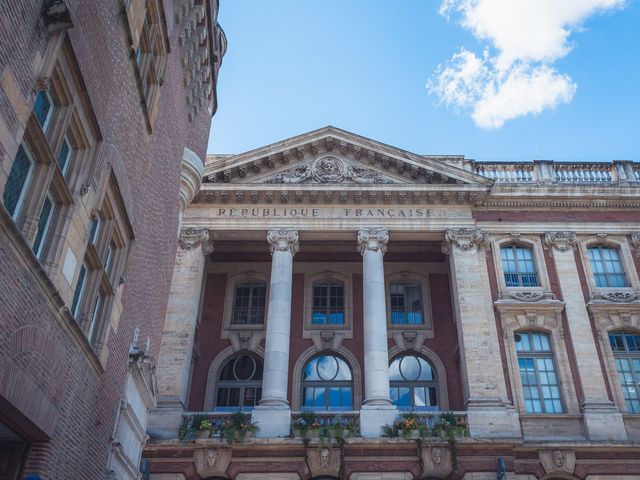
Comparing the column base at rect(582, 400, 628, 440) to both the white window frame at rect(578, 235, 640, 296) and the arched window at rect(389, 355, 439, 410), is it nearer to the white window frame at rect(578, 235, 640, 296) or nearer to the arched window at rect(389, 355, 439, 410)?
the white window frame at rect(578, 235, 640, 296)

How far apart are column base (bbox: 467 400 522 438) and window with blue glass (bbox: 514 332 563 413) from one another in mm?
1516

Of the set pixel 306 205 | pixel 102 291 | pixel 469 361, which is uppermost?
pixel 306 205

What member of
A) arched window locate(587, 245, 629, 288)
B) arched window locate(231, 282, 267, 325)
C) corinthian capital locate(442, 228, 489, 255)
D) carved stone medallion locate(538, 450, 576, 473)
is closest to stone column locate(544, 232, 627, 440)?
arched window locate(587, 245, 629, 288)

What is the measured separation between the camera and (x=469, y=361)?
24281 millimetres

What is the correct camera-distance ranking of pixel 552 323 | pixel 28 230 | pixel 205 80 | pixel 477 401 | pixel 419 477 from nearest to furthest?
pixel 28 230 → pixel 205 80 → pixel 419 477 → pixel 477 401 → pixel 552 323

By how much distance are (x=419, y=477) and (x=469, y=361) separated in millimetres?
4882

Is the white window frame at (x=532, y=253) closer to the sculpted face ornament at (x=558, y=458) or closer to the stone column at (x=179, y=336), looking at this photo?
the sculpted face ornament at (x=558, y=458)

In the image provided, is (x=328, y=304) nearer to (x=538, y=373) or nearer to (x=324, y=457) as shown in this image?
(x=324, y=457)

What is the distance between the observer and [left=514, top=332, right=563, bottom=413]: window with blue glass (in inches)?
963

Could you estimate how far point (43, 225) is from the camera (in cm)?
764

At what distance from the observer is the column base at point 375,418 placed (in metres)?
22.5

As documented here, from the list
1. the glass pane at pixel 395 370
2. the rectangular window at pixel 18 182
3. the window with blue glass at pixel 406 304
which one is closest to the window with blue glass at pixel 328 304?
the window with blue glass at pixel 406 304

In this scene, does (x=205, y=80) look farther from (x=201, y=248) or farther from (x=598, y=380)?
(x=598, y=380)

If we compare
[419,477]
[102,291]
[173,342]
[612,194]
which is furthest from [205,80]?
[612,194]
